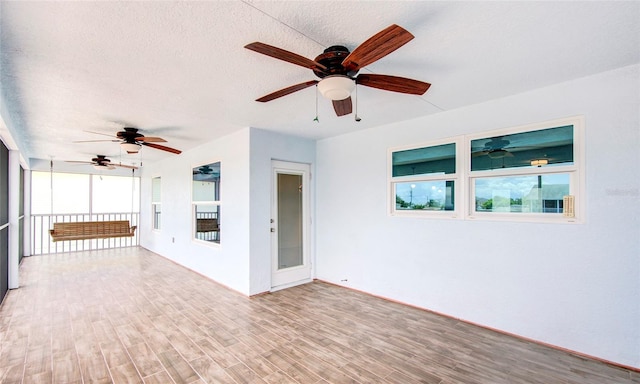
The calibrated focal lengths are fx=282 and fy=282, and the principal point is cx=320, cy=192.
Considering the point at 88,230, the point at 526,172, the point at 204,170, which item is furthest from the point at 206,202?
the point at 526,172

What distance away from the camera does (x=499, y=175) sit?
3047mm

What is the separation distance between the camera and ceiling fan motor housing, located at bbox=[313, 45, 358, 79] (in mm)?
1917

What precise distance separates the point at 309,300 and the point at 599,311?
9.90 ft

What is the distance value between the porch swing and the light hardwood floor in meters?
2.91

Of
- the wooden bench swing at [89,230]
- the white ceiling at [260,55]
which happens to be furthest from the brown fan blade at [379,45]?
the wooden bench swing at [89,230]

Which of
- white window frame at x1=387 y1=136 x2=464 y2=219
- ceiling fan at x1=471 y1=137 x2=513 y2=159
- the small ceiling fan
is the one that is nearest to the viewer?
ceiling fan at x1=471 y1=137 x2=513 y2=159

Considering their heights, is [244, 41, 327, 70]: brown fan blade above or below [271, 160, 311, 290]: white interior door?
above

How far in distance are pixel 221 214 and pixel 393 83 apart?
365cm

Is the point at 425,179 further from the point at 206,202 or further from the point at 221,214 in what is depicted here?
the point at 206,202

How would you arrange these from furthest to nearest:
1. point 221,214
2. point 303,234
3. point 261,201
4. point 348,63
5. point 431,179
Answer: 1. point 303,234
2. point 221,214
3. point 261,201
4. point 431,179
5. point 348,63

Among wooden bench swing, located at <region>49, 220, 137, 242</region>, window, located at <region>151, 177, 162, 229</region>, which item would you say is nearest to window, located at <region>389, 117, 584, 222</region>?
window, located at <region>151, 177, 162, 229</region>

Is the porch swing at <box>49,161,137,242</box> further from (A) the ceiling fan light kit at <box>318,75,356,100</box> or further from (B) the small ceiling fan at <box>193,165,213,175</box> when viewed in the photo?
(A) the ceiling fan light kit at <box>318,75,356,100</box>

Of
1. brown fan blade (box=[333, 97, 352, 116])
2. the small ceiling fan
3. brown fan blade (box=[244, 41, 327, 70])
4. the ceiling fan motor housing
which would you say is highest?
the ceiling fan motor housing

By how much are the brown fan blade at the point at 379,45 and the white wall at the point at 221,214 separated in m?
2.68
